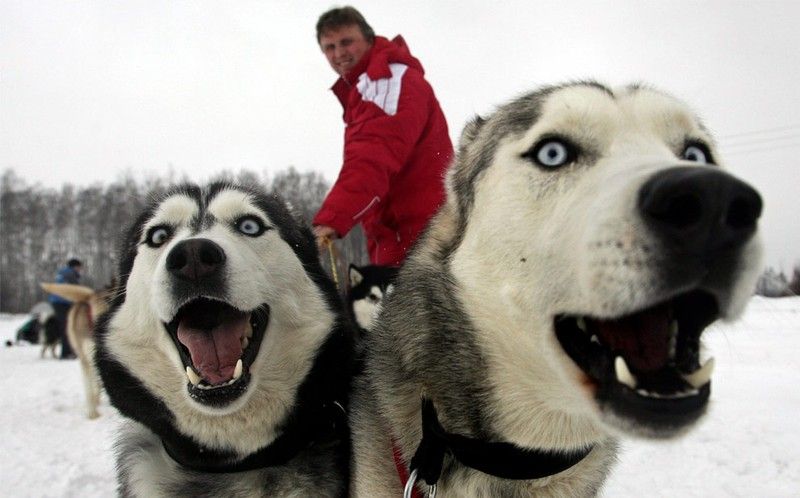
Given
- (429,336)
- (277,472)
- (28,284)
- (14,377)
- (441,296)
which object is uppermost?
(441,296)

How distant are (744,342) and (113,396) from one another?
28.7 ft

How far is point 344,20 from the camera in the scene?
3658 mm

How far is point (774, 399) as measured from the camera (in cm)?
511

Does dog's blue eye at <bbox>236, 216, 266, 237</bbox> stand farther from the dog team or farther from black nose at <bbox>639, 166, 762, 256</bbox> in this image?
black nose at <bbox>639, 166, 762, 256</bbox>

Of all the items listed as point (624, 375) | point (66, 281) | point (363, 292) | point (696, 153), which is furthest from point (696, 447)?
point (66, 281)

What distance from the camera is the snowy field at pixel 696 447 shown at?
356 centimetres

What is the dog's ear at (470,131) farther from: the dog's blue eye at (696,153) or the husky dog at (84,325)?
the husky dog at (84,325)

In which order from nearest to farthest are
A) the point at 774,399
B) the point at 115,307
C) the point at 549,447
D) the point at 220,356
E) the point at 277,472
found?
the point at 549,447 → the point at 277,472 → the point at 220,356 → the point at 115,307 → the point at 774,399

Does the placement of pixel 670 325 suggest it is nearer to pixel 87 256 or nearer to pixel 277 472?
pixel 277 472

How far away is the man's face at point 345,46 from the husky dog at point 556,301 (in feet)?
6.06

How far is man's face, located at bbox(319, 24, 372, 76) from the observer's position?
3.66 meters

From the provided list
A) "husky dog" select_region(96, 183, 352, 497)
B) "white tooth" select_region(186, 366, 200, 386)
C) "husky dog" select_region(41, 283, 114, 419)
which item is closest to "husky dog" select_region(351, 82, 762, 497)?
"husky dog" select_region(96, 183, 352, 497)

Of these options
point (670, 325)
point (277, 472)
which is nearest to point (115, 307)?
point (277, 472)

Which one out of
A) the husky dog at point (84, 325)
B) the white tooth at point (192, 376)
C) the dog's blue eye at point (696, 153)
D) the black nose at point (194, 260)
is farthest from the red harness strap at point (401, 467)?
the husky dog at point (84, 325)
